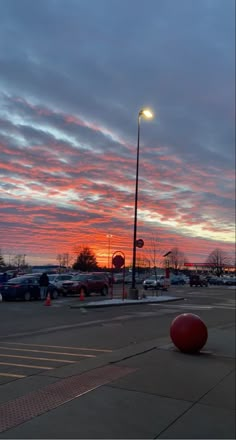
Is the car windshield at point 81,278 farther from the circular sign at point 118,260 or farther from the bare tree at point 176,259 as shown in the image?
the bare tree at point 176,259

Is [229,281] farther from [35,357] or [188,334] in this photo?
[35,357]

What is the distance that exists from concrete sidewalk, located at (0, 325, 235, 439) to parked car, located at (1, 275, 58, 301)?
52.3 feet

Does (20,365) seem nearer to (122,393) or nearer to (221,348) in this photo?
(122,393)

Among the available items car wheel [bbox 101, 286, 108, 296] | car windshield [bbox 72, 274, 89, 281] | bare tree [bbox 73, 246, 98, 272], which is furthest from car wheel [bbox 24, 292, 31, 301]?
bare tree [bbox 73, 246, 98, 272]

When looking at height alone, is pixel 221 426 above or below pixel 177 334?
below

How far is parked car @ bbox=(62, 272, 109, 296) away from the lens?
29.1 metres

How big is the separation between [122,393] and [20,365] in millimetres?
2115

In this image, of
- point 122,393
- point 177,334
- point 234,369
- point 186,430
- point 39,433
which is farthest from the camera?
point 177,334

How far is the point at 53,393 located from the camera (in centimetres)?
583

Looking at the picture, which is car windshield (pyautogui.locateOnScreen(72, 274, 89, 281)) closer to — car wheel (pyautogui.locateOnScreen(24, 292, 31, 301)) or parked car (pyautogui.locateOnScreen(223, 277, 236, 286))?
car wheel (pyautogui.locateOnScreen(24, 292, 31, 301))

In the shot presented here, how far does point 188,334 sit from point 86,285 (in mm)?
20685

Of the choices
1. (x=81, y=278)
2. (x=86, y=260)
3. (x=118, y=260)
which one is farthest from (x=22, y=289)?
(x=86, y=260)

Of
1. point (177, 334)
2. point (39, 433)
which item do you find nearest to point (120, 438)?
point (39, 433)

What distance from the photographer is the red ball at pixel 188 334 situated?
9391 mm
